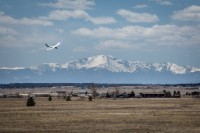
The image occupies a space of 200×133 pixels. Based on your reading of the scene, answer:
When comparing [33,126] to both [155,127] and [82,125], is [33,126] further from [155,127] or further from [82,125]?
[155,127]

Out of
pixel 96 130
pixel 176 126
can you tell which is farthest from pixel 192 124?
pixel 96 130

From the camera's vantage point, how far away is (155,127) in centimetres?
5144

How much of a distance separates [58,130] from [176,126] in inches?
532

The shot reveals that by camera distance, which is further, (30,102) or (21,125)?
(30,102)

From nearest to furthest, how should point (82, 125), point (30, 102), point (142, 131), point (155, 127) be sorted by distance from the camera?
point (142, 131), point (155, 127), point (82, 125), point (30, 102)

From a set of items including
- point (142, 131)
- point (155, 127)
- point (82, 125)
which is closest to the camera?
point (142, 131)

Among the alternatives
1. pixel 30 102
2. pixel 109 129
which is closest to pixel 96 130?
pixel 109 129

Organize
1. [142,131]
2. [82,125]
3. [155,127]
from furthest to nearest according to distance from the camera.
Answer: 1. [82,125]
2. [155,127]
3. [142,131]

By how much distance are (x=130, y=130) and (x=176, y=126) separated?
6.60m

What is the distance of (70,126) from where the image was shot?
54.0m

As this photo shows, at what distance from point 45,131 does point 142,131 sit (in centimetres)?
1032

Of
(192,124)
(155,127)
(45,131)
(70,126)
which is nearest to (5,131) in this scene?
(45,131)

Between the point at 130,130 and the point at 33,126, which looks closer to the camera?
the point at 130,130

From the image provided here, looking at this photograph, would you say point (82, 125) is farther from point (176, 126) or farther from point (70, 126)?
point (176, 126)
